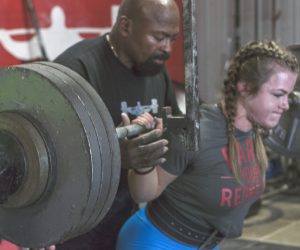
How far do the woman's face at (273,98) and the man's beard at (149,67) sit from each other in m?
0.32

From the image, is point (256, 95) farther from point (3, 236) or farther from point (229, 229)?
point (3, 236)

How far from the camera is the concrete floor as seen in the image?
4.00 m

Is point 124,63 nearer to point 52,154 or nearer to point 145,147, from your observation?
point 145,147

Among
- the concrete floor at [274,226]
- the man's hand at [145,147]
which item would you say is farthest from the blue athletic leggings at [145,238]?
the concrete floor at [274,226]

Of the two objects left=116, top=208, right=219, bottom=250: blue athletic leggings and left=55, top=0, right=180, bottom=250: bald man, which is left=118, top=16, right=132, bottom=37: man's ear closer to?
left=55, top=0, right=180, bottom=250: bald man

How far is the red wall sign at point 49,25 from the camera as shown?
3.22 m

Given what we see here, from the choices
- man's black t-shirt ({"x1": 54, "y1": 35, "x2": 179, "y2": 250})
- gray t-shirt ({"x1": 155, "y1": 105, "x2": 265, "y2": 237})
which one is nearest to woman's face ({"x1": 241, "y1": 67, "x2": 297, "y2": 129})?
gray t-shirt ({"x1": 155, "y1": 105, "x2": 265, "y2": 237})

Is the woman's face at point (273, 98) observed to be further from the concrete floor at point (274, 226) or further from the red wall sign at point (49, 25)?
the concrete floor at point (274, 226)

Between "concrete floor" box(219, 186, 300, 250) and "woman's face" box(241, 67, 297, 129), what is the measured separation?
2.21 meters

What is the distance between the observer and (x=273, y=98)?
183cm

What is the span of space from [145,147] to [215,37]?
4.24 metres

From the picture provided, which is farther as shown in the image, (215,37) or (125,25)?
(215,37)

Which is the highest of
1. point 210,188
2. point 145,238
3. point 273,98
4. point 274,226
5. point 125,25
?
point 125,25

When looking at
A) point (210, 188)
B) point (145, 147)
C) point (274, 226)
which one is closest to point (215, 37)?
point (274, 226)
